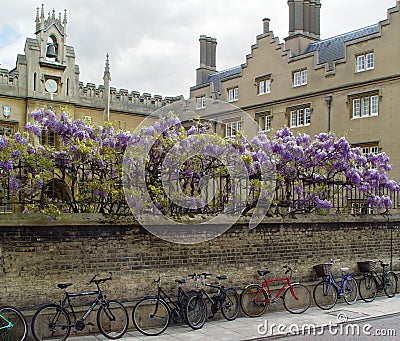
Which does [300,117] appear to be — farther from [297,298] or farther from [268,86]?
[297,298]

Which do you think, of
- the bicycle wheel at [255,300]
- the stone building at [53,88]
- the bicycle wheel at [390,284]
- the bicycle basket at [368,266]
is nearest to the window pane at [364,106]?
the stone building at [53,88]

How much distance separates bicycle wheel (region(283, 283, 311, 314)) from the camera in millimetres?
12172

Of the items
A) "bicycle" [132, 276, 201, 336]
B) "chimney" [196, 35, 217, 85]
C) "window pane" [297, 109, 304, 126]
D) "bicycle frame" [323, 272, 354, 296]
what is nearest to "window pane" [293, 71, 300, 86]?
"window pane" [297, 109, 304, 126]

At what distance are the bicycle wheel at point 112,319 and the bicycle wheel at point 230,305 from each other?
2.28 m

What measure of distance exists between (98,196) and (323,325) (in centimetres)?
518

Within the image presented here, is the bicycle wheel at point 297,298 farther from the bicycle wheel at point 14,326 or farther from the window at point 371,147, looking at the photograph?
the window at point 371,147

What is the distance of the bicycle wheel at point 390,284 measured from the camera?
1420 cm

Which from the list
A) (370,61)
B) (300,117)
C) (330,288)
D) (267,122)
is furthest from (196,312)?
(267,122)

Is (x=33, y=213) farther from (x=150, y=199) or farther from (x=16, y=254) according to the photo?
(x=150, y=199)

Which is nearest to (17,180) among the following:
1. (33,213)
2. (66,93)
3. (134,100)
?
(33,213)

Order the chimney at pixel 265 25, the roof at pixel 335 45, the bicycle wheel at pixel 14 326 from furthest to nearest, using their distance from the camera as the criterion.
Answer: the chimney at pixel 265 25 < the roof at pixel 335 45 < the bicycle wheel at pixel 14 326

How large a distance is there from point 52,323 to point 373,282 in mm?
8577

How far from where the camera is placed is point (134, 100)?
37.9m

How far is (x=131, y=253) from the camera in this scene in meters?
10.4
